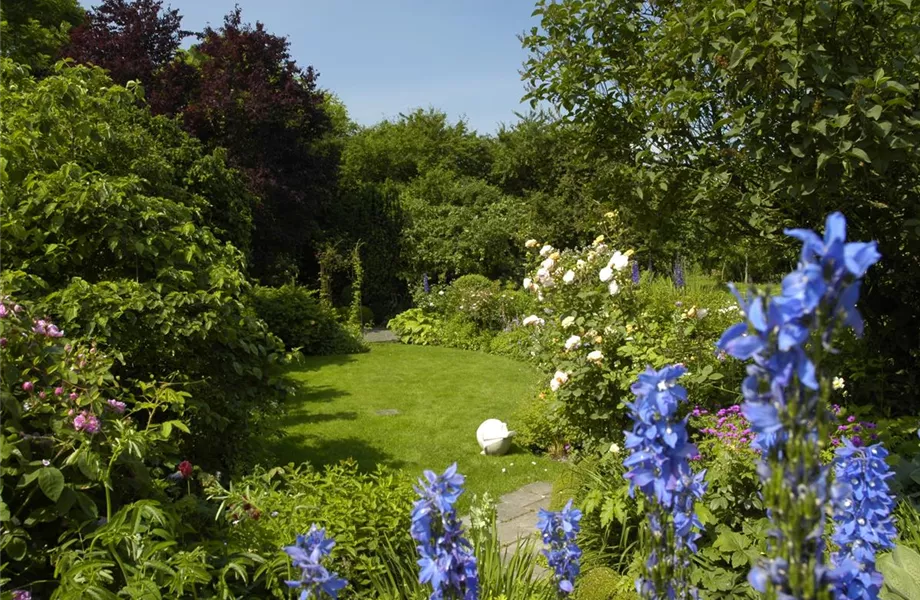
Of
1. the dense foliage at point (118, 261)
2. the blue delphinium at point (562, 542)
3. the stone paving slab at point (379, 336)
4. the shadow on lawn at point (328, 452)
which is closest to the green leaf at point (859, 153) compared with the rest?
the blue delphinium at point (562, 542)

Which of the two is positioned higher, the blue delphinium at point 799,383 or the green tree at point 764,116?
the green tree at point 764,116

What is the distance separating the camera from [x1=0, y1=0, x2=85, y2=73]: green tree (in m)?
11.2

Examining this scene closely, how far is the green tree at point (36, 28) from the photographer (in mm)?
11242

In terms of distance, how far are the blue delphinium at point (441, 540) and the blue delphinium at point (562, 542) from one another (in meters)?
0.41

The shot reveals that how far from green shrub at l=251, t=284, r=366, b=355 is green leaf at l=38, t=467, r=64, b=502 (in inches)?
332

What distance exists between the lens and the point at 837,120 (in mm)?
2832

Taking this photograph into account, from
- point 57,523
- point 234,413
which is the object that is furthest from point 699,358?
point 57,523

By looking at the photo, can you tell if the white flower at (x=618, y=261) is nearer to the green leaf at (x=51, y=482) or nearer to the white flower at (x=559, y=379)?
the white flower at (x=559, y=379)

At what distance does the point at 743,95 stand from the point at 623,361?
5.77ft

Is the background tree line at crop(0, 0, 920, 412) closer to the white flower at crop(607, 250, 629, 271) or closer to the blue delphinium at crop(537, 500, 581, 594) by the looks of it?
the white flower at crop(607, 250, 629, 271)

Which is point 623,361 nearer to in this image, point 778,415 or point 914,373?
point 914,373

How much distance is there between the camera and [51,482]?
206cm

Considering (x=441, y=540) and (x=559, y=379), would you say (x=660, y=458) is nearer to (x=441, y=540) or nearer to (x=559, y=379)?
(x=441, y=540)

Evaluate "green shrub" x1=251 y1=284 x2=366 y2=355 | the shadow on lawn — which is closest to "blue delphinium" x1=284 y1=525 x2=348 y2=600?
the shadow on lawn
